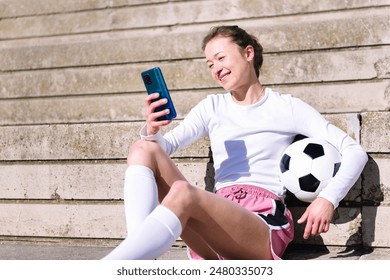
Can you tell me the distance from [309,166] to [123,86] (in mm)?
3733

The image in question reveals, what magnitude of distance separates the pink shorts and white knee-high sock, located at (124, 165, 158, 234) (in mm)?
484

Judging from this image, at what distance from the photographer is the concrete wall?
4.30 meters

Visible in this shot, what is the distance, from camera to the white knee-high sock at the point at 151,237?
2861 mm

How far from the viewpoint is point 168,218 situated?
2.98 meters

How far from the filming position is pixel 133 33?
721 centimetres

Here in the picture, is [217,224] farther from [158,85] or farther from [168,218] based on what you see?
[158,85]

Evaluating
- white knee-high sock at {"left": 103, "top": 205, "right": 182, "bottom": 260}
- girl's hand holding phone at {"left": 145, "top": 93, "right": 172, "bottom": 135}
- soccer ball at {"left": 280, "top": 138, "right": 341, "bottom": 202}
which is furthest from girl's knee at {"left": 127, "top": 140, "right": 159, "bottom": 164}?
soccer ball at {"left": 280, "top": 138, "right": 341, "bottom": 202}

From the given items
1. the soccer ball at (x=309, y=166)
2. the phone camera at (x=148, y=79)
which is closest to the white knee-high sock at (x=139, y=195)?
the phone camera at (x=148, y=79)

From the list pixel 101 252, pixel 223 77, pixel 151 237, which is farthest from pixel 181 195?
pixel 101 252

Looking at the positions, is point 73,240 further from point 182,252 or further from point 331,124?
point 331,124

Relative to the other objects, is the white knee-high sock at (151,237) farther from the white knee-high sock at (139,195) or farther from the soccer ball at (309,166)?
the soccer ball at (309,166)

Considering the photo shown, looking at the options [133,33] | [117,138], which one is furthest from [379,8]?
[117,138]

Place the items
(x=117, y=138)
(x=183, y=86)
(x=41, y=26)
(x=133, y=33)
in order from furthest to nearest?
(x=41, y=26) → (x=133, y=33) → (x=183, y=86) → (x=117, y=138)
